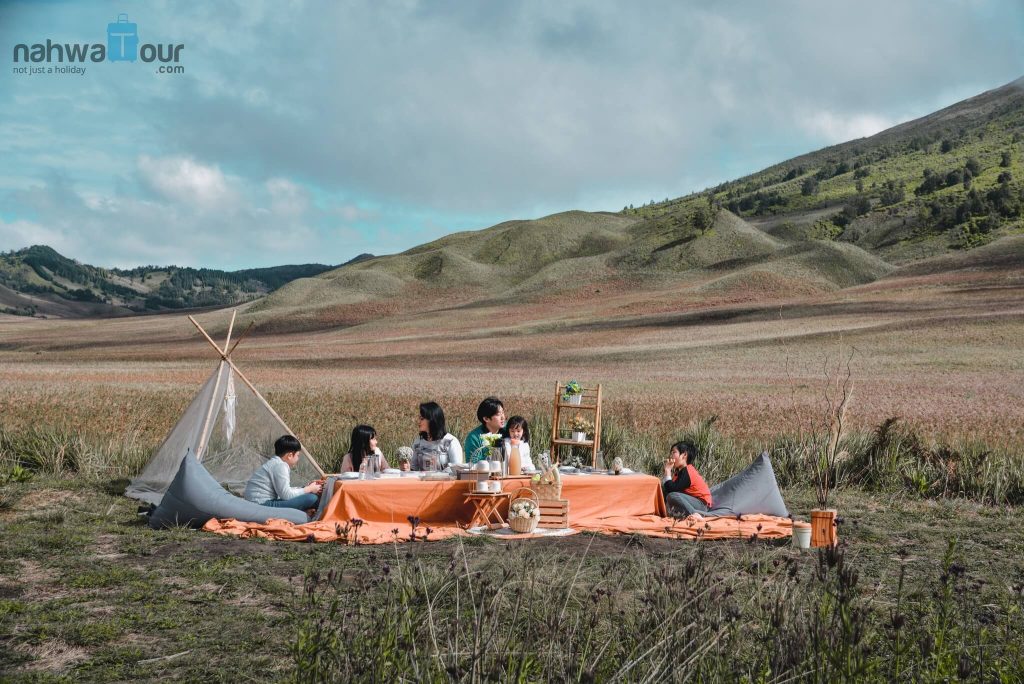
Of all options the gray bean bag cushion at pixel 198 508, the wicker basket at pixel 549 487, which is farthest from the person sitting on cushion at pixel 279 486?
the wicker basket at pixel 549 487

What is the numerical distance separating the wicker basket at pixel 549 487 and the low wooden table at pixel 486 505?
0.36 metres

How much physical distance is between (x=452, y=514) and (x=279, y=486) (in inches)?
74.6

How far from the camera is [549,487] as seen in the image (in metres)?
9.23

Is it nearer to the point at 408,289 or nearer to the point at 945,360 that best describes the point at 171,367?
the point at 945,360

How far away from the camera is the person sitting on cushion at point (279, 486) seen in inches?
382

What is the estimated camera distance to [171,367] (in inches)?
1795

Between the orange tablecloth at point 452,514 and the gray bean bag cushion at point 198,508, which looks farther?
the gray bean bag cushion at point 198,508

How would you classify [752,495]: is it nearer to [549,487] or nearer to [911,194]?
[549,487]

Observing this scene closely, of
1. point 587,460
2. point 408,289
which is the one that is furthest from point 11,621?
point 408,289

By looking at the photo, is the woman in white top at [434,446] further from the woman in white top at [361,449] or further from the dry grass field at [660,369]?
the dry grass field at [660,369]

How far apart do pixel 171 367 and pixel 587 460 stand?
37.3 meters

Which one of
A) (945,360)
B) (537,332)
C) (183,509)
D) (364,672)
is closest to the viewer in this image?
(364,672)

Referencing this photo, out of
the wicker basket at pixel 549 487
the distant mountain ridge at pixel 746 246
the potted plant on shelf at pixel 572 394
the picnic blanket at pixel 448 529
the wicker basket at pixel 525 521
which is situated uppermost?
the distant mountain ridge at pixel 746 246

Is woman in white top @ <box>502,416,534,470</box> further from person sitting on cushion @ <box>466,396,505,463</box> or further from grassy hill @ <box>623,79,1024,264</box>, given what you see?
grassy hill @ <box>623,79,1024,264</box>
